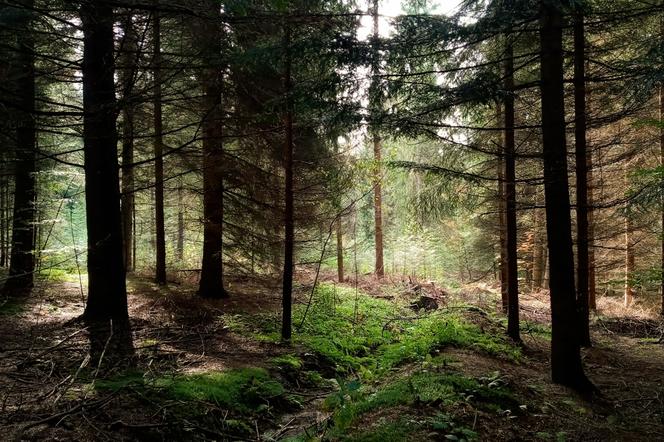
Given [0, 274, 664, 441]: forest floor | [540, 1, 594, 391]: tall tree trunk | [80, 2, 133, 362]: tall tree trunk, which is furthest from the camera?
[80, 2, 133, 362]: tall tree trunk

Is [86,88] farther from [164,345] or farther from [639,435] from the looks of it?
[639,435]

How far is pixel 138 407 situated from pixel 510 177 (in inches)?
360

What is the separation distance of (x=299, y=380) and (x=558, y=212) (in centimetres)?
499

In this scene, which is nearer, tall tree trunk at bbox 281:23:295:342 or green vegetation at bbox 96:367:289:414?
green vegetation at bbox 96:367:289:414

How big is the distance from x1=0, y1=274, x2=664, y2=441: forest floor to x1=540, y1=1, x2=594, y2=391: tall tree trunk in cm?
57

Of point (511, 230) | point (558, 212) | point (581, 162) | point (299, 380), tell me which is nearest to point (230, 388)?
point (299, 380)

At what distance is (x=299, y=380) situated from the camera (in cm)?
687

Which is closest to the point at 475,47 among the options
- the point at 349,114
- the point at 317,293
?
the point at 349,114

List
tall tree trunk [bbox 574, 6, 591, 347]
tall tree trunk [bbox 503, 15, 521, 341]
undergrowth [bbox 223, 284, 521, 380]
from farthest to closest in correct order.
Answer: tall tree trunk [bbox 503, 15, 521, 341]
tall tree trunk [bbox 574, 6, 591, 347]
undergrowth [bbox 223, 284, 521, 380]

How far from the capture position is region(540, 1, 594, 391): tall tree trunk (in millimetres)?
6664

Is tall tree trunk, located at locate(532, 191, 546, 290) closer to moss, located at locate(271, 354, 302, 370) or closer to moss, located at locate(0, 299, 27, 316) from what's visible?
moss, located at locate(271, 354, 302, 370)

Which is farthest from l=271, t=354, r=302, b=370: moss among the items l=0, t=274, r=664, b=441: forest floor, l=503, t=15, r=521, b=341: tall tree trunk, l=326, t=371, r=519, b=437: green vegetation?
l=503, t=15, r=521, b=341: tall tree trunk

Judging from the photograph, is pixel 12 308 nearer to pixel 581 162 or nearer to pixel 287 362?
pixel 287 362

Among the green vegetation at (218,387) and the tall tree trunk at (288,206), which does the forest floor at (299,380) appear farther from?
the tall tree trunk at (288,206)
